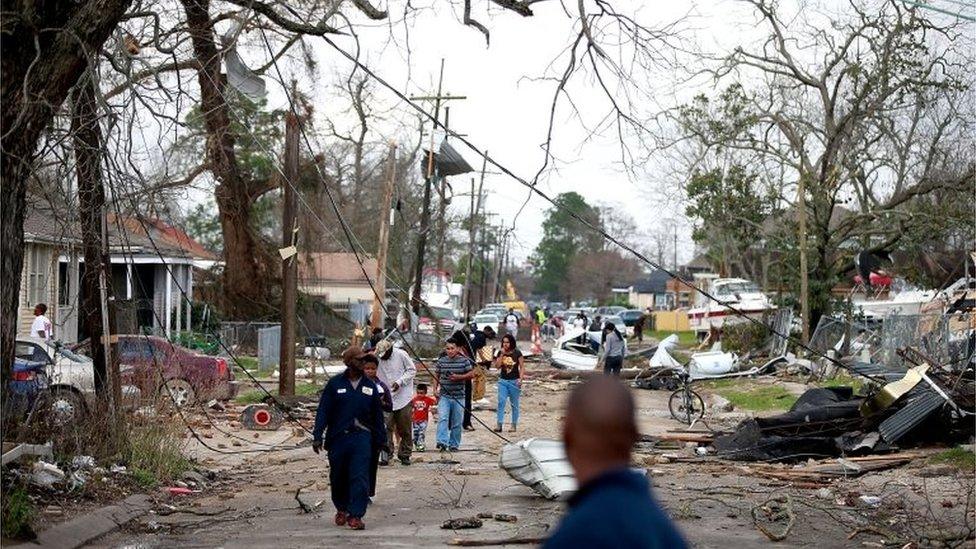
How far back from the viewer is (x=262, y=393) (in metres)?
27.8

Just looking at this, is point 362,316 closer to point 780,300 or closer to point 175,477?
point 780,300

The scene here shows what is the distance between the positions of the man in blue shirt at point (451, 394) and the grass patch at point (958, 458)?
618 cm

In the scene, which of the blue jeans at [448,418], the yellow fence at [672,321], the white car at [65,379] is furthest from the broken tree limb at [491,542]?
the yellow fence at [672,321]

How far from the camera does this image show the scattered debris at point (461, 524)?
11852 mm

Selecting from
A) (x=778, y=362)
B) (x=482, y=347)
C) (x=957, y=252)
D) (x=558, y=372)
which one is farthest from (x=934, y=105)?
(x=482, y=347)

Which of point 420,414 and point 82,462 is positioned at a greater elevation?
point 420,414

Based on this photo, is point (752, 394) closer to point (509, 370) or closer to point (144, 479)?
point (509, 370)

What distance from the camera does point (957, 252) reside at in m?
45.9

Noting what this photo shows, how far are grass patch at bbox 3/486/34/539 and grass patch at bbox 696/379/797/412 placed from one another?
18.7 m

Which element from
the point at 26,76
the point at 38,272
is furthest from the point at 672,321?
the point at 26,76

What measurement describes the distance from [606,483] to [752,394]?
1092 inches

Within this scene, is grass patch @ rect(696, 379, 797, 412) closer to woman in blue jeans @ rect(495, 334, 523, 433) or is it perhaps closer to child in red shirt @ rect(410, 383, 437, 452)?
woman in blue jeans @ rect(495, 334, 523, 433)

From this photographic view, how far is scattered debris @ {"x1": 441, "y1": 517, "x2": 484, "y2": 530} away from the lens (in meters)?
11.9

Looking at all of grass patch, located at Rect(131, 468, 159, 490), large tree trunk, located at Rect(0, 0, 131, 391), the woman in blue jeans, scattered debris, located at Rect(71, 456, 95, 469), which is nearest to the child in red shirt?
the woman in blue jeans
